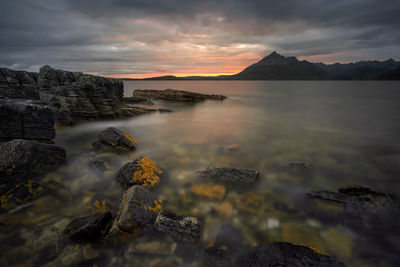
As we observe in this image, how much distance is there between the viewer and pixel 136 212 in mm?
4977

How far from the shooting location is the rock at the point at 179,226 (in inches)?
189

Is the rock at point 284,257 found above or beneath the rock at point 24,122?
beneath

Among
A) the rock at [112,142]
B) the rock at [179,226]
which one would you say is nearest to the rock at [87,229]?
the rock at [179,226]

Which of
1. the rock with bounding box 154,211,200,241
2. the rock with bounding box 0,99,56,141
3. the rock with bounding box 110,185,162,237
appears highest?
the rock with bounding box 0,99,56,141

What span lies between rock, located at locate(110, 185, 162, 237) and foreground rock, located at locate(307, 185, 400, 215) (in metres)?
5.47

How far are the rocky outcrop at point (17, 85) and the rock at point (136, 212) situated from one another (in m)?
21.8

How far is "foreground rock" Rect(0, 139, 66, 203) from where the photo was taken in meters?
6.02

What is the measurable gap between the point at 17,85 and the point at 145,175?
22.5 m

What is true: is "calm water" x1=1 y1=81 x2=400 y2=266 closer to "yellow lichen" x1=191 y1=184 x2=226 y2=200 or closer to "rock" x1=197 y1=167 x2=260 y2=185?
"yellow lichen" x1=191 y1=184 x2=226 y2=200

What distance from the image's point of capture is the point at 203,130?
16281mm

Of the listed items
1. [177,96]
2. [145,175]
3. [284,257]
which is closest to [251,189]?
[284,257]

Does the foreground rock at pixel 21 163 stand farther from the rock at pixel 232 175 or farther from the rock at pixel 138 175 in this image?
the rock at pixel 232 175

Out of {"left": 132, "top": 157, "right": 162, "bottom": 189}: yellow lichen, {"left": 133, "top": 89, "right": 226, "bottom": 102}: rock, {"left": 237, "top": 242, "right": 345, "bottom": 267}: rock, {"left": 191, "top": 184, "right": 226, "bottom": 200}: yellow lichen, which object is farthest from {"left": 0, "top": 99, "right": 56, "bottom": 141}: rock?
{"left": 133, "top": 89, "right": 226, "bottom": 102}: rock

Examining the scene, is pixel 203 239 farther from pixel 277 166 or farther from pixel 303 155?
pixel 303 155
